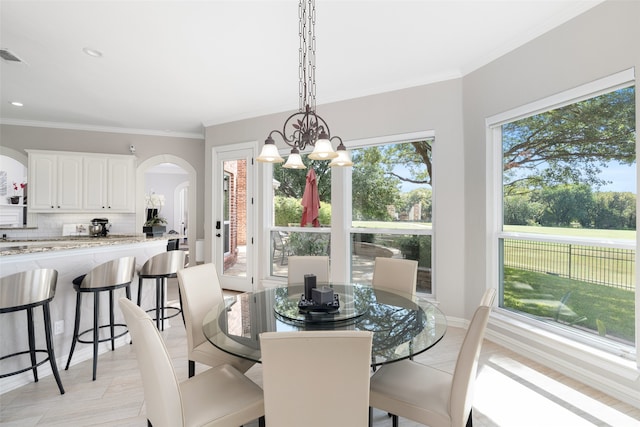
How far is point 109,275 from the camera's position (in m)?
2.55

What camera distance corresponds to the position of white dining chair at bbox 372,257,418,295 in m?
2.58

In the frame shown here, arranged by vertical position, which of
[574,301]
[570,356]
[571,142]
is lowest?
[570,356]

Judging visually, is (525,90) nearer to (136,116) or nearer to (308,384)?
(308,384)

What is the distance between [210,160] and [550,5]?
15.4ft

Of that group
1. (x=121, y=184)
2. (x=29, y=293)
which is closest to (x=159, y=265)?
(x=29, y=293)

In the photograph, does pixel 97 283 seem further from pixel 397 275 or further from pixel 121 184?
pixel 121 184

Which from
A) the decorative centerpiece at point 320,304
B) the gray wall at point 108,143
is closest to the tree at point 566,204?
the decorative centerpiece at point 320,304

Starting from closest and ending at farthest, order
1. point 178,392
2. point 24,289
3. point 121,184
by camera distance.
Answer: point 178,392 < point 24,289 < point 121,184

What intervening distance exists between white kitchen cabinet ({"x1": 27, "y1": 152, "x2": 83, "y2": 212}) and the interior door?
7.75 feet

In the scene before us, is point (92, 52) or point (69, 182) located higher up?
point (92, 52)

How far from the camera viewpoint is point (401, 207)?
381cm

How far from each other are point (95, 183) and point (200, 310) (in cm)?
458

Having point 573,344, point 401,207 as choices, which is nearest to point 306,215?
point 401,207

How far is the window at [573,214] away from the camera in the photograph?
2.22 m
